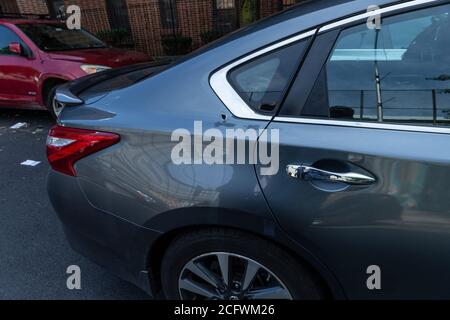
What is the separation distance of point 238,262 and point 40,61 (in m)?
4.83

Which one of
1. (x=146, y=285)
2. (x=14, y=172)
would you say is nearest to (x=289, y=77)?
(x=146, y=285)

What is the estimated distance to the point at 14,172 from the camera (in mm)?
4160

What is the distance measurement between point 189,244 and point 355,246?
71 centimetres

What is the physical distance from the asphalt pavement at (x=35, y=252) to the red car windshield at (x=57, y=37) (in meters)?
2.05

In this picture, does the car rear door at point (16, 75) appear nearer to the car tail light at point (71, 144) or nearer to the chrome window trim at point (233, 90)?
the car tail light at point (71, 144)

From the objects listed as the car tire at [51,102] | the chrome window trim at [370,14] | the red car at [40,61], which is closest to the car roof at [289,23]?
the chrome window trim at [370,14]

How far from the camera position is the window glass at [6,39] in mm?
5586

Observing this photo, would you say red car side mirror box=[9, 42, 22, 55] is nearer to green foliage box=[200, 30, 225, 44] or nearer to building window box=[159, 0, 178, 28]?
green foliage box=[200, 30, 225, 44]

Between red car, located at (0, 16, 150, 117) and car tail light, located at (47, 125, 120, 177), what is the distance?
3.48m

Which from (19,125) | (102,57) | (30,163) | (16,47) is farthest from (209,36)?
(30,163)

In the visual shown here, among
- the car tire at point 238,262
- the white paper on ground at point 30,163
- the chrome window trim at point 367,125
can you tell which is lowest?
the white paper on ground at point 30,163

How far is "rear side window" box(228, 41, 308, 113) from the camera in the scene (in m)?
1.53

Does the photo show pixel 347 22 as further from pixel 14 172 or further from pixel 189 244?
pixel 14 172

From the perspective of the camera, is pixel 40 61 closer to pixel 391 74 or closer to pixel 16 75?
pixel 16 75
